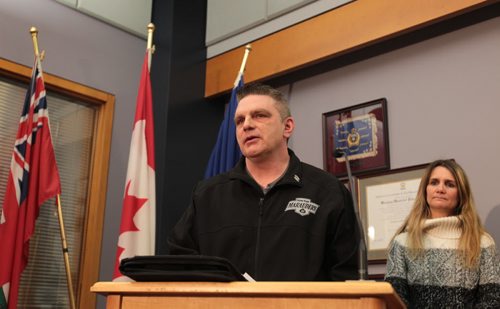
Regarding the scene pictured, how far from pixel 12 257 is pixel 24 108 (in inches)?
Result: 34.5

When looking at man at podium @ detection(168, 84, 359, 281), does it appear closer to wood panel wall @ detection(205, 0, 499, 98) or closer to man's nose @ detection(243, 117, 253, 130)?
man's nose @ detection(243, 117, 253, 130)

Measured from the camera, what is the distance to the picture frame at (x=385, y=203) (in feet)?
9.83

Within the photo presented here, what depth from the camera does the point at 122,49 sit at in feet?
13.3

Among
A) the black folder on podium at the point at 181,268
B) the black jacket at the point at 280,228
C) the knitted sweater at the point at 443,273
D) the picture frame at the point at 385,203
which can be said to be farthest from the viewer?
the picture frame at the point at 385,203

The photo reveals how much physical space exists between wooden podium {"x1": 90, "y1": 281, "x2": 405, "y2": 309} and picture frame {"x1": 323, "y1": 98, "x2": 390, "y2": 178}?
215 centimetres

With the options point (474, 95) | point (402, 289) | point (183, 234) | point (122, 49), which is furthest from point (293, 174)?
point (122, 49)

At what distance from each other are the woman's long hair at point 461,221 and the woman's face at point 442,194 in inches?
0.8


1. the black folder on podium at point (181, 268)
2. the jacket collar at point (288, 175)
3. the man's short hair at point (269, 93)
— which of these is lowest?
the black folder on podium at point (181, 268)

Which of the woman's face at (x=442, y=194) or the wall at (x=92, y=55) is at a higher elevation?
the wall at (x=92, y=55)

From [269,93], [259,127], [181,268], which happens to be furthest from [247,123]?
[181,268]

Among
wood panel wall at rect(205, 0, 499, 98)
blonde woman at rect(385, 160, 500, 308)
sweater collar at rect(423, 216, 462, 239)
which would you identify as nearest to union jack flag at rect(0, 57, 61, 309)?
wood panel wall at rect(205, 0, 499, 98)

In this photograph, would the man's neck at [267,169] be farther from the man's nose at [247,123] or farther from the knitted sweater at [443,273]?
the knitted sweater at [443,273]

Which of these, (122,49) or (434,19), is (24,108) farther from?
(434,19)

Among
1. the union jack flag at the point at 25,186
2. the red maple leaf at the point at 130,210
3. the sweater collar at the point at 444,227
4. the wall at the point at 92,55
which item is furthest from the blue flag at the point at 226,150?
the sweater collar at the point at 444,227
